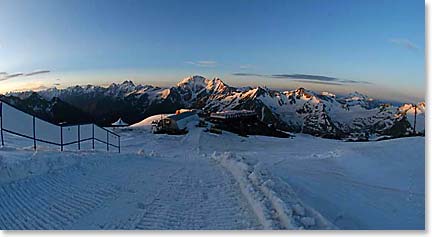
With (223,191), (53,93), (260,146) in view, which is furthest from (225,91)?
(260,146)

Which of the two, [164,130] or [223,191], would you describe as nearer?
[223,191]

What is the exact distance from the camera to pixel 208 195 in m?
3.22

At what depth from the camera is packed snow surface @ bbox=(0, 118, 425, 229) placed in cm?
250

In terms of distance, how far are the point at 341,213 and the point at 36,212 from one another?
2.41m

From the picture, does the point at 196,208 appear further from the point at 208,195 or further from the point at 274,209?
the point at 274,209

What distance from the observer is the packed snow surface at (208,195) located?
2.50 meters

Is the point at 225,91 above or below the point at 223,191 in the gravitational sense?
above

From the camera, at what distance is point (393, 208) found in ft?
10.0

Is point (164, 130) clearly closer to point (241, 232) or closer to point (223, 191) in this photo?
point (223, 191)

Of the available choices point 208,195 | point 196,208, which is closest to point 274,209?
point 196,208

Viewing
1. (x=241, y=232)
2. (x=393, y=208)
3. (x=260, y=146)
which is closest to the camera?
(x=241, y=232)

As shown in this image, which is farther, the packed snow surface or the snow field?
the packed snow surface

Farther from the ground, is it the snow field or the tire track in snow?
the snow field

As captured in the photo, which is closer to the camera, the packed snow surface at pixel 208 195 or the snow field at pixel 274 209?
the snow field at pixel 274 209
